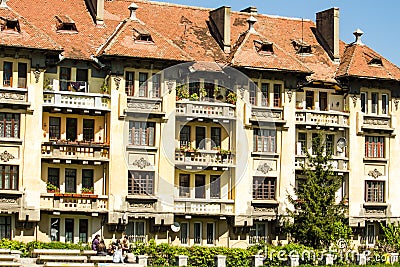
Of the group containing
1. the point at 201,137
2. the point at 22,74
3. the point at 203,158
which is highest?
the point at 22,74

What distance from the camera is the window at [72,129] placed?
64.6 meters

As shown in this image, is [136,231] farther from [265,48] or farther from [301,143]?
[265,48]

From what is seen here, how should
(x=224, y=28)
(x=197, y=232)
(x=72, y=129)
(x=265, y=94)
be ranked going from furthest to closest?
(x=224, y=28), (x=265, y=94), (x=197, y=232), (x=72, y=129)

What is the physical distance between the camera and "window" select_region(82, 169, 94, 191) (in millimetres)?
64625

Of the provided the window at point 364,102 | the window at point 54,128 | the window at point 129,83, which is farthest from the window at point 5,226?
the window at point 364,102

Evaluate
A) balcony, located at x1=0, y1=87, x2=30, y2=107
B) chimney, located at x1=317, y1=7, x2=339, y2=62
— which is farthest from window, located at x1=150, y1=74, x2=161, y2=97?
chimney, located at x1=317, y1=7, x2=339, y2=62

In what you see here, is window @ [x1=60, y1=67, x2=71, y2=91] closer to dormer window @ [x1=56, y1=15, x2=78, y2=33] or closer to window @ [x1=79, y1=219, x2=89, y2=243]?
dormer window @ [x1=56, y1=15, x2=78, y2=33]

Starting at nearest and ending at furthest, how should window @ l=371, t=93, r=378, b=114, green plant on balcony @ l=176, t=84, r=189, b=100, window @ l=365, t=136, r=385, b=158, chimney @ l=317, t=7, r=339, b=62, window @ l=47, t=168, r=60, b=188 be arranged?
window @ l=47, t=168, r=60, b=188 < green plant on balcony @ l=176, t=84, r=189, b=100 < window @ l=365, t=136, r=385, b=158 < window @ l=371, t=93, r=378, b=114 < chimney @ l=317, t=7, r=339, b=62

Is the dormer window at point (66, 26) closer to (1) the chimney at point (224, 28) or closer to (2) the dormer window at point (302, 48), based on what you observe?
(1) the chimney at point (224, 28)

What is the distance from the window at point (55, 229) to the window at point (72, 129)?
4821mm

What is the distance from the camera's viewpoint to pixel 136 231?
65188mm

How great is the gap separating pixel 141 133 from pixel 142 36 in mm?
5774

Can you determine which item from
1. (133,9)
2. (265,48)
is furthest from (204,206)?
(133,9)

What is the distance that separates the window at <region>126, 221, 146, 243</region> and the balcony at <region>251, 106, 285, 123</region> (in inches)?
373
